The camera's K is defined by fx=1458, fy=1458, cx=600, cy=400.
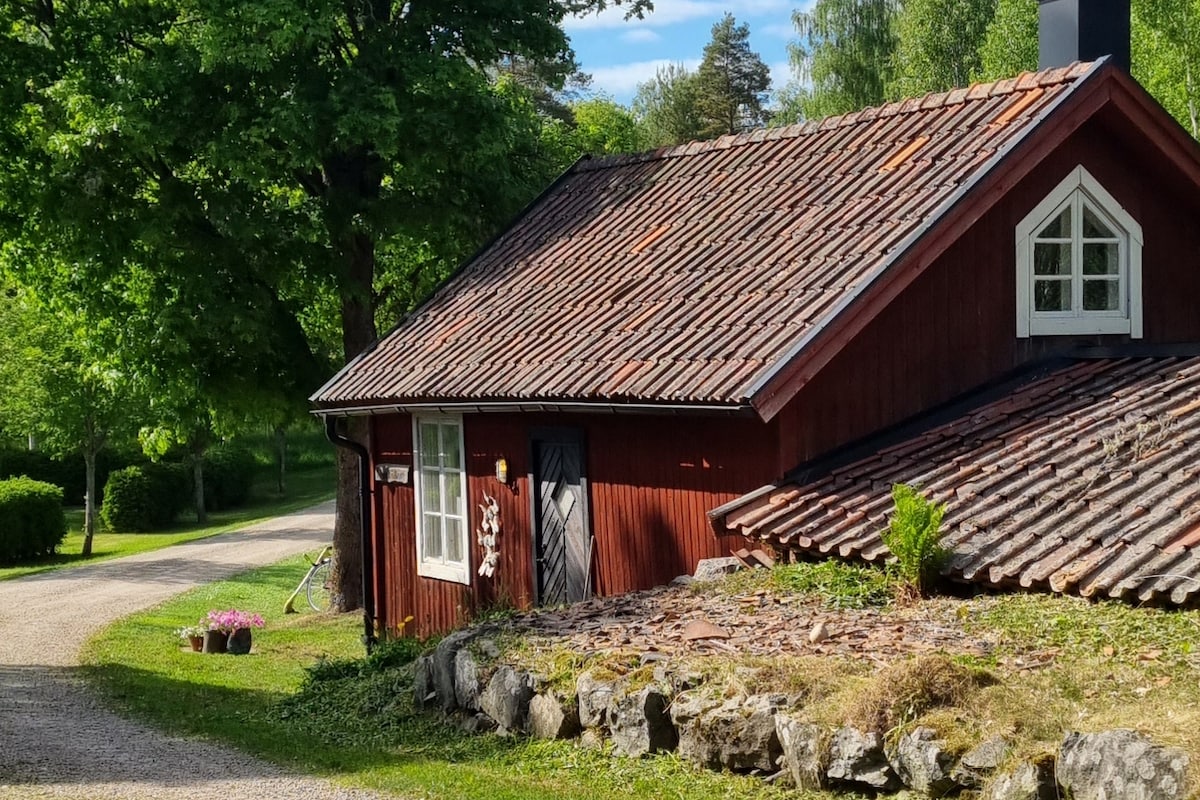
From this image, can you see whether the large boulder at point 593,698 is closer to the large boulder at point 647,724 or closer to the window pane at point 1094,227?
the large boulder at point 647,724

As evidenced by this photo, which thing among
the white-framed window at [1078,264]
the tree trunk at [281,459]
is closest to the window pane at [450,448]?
the white-framed window at [1078,264]

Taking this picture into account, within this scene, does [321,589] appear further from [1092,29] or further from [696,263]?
[1092,29]

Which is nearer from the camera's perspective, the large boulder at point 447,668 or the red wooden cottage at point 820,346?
the large boulder at point 447,668

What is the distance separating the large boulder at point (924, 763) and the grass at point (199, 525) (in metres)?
27.7

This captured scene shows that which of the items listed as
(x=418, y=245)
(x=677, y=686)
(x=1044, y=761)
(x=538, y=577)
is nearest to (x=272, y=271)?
(x=418, y=245)

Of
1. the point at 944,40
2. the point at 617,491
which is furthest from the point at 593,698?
the point at 944,40

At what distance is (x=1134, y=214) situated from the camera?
47.6 ft

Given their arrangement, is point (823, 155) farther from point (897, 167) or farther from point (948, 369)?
point (948, 369)

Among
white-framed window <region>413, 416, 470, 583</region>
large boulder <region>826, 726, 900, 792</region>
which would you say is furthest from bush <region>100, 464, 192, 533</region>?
large boulder <region>826, 726, 900, 792</region>

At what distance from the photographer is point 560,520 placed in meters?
15.0

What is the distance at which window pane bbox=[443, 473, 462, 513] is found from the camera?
16.7 metres

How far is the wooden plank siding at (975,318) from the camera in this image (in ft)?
42.0

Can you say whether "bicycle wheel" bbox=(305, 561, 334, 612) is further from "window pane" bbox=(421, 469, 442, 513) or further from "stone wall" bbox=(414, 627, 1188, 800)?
"stone wall" bbox=(414, 627, 1188, 800)

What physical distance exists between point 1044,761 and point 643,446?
7.29 metres
